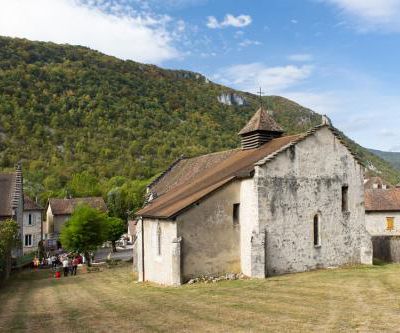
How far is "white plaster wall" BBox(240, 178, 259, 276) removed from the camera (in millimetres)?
25344

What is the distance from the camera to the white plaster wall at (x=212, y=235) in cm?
2480

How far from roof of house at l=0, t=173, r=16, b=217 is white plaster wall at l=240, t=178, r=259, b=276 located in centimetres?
2395

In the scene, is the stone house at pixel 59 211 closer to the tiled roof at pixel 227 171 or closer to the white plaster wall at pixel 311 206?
the tiled roof at pixel 227 171

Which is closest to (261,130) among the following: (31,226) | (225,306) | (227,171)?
(227,171)

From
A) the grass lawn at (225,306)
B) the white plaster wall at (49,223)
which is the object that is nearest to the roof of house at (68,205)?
the white plaster wall at (49,223)

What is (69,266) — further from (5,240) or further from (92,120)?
(92,120)

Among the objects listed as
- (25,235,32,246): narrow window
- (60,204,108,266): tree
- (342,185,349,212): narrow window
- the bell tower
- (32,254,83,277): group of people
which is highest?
the bell tower

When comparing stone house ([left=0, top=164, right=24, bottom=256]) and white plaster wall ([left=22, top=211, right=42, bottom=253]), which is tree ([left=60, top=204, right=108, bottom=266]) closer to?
stone house ([left=0, top=164, right=24, bottom=256])

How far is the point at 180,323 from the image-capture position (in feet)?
49.0

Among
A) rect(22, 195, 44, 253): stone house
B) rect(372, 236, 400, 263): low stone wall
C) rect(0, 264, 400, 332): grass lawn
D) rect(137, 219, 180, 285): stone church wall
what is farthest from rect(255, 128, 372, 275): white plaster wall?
rect(22, 195, 44, 253): stone house

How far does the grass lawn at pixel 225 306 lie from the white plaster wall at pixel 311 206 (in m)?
1.38

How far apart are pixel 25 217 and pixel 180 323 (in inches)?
2008

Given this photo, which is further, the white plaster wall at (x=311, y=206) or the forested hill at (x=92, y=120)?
the forested hill at (x=92, y=120)

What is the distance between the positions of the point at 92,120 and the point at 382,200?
80.1 m
